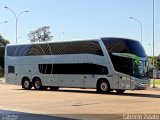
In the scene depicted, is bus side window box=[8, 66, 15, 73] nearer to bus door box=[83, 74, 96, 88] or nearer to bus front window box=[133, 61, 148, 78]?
bus door box=[83, 74, 96, 88]

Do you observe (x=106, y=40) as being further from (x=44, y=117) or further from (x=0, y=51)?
(x=0, y=51)

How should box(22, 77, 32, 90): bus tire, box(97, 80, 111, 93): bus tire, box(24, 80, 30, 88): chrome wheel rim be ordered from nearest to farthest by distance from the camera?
box(97, 80, 111, 93): bus tire → box(22, 77, 32, 90): bus tire → box(24, 80, 30, 88): chrome wheel rim

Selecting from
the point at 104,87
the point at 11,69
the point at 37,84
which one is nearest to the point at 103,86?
the point at 104,87

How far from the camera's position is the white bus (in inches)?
1126

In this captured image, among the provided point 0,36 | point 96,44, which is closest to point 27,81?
point 96,44

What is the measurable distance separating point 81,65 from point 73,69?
920 mm

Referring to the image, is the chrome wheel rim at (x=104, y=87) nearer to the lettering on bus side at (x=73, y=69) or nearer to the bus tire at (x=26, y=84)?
the lettering on bus side at (x=73, y=69)

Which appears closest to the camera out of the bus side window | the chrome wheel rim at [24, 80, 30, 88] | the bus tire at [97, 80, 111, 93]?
the bus tire at [97, 80, 111, 93]

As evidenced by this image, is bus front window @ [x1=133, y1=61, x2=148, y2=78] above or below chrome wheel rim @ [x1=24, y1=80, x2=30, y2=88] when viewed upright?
above

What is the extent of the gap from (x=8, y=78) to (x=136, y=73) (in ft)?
42.1

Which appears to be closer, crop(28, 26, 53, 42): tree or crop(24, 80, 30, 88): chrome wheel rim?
crop(24, 80, 30, 88): chrome wheel rim

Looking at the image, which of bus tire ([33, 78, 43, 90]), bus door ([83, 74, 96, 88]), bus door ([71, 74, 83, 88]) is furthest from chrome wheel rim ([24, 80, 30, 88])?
bus door ([83, 74, 96, 88])

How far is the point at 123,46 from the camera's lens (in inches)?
1133

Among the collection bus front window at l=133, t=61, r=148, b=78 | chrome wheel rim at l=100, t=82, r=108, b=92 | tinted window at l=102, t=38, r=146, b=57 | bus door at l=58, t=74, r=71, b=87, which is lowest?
chrome wheel rim at l=100, t=82, r=108, b=92
